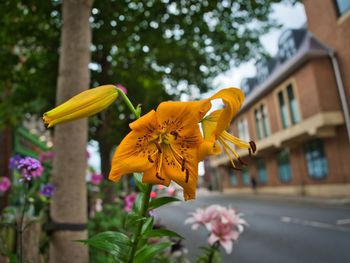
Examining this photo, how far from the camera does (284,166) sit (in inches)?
744

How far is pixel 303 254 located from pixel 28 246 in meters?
4.49

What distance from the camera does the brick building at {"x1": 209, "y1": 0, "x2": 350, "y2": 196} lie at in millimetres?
12758

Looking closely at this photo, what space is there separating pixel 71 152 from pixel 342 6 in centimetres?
1178

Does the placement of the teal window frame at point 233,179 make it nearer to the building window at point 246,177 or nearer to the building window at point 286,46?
the building window at point 246,177

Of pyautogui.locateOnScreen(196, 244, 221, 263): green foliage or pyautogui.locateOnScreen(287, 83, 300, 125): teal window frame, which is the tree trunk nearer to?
pyautogui.locateOnScreen(196, 244, 221, 263): green foliage

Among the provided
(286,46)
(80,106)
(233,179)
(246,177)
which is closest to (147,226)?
(80,106)

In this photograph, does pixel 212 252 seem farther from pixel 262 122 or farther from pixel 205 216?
pixel 262 122

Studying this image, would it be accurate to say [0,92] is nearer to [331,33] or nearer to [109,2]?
[109,2]

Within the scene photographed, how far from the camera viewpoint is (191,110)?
83 centimetres

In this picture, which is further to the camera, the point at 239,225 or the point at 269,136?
the point at 269,136

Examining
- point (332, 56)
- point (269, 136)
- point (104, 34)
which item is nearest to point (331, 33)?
point (332, 56)

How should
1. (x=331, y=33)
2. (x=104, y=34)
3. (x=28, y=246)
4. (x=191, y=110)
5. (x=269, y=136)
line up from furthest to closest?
(x=269, y=136)
(x=331, y=33)
(x=104, y=34)
(x=28, y=246)
(x=191, y=110)

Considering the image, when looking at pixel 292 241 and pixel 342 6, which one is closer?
pixel 292 241

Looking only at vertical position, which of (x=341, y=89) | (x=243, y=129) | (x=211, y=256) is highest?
(x=243, y=129)
